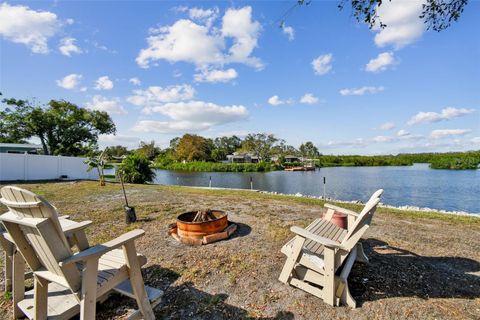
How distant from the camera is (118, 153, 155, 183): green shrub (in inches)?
607

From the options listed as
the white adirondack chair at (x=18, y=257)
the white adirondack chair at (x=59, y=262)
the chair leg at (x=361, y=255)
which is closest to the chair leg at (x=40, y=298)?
the white adirondack chair at (x=59, y=262)

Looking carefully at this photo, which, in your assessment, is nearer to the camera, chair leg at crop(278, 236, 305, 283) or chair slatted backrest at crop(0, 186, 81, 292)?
chair slatted backrest at crop(0, 186, 81, 292)

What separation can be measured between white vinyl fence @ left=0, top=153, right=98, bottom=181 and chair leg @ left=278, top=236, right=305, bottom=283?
665 inches

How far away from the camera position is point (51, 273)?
1656mm

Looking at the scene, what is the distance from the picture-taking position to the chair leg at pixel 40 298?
1.75 metres

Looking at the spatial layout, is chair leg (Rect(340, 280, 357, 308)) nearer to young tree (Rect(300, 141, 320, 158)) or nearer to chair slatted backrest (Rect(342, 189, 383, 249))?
chair slatted backrest (Rect(342, 189, 383, 249))

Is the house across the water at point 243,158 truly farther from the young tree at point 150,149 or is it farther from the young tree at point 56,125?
the young tree at point 56,125

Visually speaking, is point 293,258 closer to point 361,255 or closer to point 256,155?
point 361,255

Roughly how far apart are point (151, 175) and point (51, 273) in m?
15.9

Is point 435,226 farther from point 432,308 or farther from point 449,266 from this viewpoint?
point 432,308

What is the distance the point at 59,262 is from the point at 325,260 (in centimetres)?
206

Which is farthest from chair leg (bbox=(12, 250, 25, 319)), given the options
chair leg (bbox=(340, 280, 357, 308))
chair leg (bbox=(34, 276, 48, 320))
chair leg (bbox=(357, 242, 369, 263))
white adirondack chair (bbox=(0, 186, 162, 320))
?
chair leg (bbox=(357, 242, 369, 263))

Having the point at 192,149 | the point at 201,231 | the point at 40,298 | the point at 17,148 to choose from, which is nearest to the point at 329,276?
the point at 201,231

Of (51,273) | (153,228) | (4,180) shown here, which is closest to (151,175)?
(4,180)
